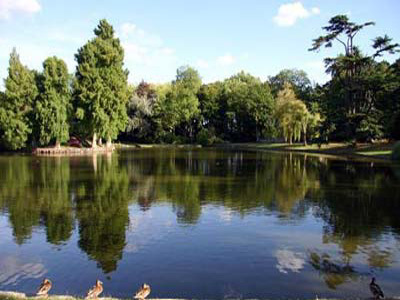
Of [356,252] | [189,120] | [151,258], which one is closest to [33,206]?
[151,258]

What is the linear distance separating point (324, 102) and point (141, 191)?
59462 millimetres

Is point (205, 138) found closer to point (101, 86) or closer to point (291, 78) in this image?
point (101, 86)

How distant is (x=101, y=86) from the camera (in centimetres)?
6769

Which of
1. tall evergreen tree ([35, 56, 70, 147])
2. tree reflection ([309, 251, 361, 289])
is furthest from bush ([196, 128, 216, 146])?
tree reflection ([309, 251, 361, 289])

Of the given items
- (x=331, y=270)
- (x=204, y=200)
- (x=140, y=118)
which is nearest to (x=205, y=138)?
(x=140, y=118)

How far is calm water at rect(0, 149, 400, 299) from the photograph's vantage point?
11367 mm

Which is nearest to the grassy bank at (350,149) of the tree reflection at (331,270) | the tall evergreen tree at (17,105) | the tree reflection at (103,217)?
the tree reflection at (103,217)

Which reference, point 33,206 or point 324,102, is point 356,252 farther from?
point 324,102

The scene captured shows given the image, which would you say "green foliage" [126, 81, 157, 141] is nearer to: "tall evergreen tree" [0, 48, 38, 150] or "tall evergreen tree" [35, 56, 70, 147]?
"tall evergreen tree" [35, 56, 70, 147]

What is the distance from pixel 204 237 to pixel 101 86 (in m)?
55.4

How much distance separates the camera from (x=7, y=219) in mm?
18922

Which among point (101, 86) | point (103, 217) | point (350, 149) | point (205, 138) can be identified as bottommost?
point (103, 217)

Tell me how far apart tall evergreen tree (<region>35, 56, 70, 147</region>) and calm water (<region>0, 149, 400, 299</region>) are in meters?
36.4

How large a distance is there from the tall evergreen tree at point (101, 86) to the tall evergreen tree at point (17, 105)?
707 centimetres
